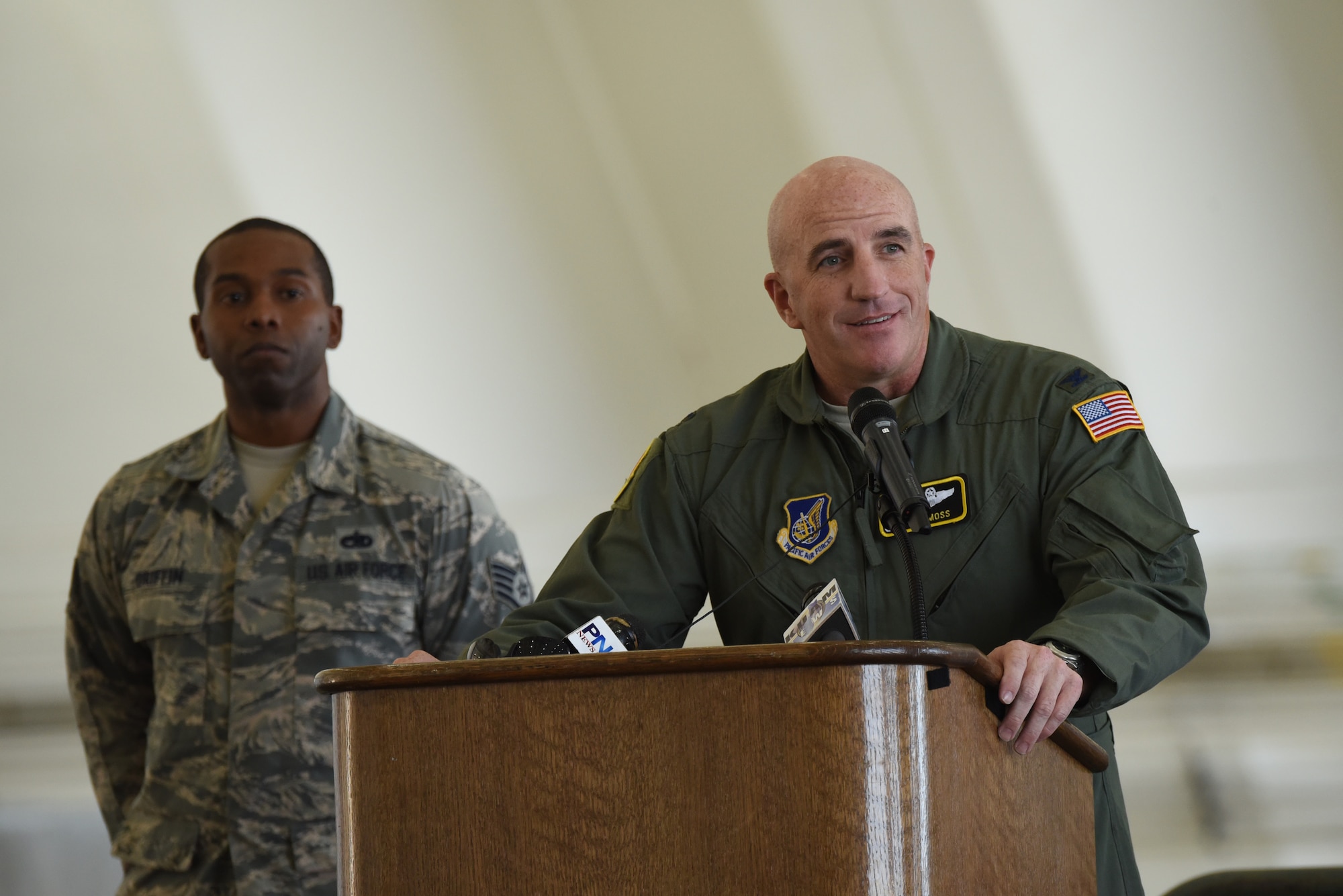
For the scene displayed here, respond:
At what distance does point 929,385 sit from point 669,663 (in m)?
0.82

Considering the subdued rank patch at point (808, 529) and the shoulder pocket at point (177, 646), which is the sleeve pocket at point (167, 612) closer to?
the shoulder pocket at point (177, 646)

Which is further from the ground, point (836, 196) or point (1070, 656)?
point (836, 196)

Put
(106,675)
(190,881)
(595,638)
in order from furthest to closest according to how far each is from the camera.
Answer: (106,675)
(190,881)
(595,638)

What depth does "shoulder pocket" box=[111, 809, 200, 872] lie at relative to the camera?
7.68 ft

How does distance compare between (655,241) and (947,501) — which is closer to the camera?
(947,501)

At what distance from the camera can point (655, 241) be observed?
3707 millimetres

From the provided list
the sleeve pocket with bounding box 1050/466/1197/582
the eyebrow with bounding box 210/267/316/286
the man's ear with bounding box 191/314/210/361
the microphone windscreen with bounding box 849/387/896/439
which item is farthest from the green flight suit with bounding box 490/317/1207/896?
the man's ear with bounding box 191/314/210/361

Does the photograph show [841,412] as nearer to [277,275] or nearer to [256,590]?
[256,590]

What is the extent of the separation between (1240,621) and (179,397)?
9.60ft

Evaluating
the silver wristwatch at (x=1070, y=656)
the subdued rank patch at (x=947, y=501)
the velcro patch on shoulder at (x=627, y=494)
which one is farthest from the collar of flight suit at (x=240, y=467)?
the silver wristwatch at (x=1070, y=656)

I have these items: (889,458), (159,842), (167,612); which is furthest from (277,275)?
(889,458)

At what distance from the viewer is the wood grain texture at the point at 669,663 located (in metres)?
0.93

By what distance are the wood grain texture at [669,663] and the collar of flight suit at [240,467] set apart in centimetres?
150

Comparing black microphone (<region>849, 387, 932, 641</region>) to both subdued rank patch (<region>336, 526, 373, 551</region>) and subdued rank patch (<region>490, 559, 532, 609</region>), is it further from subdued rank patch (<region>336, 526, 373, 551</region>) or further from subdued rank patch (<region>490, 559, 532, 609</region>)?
subdued rank patch (<region>336, 526, 373, 551</region>)
